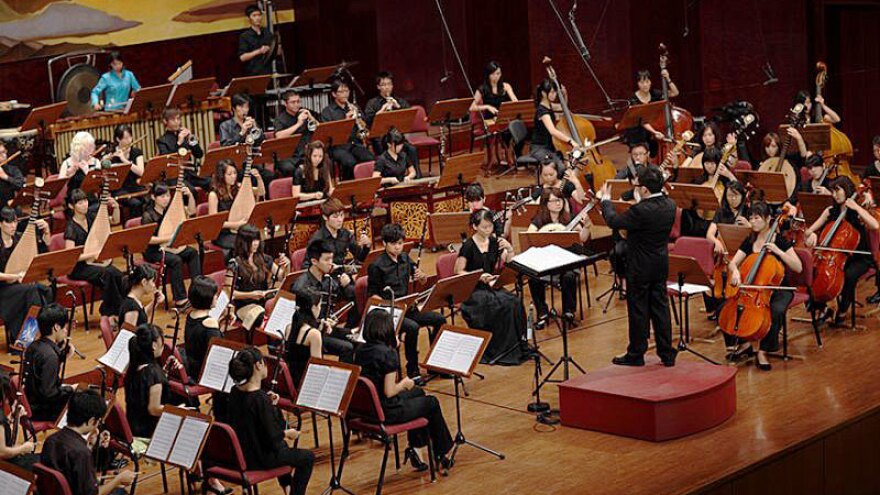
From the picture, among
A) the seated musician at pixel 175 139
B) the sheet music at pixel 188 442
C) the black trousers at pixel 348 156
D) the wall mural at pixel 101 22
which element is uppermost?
the wall mural at pixel 101 22

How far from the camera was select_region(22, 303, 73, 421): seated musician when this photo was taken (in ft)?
25.5

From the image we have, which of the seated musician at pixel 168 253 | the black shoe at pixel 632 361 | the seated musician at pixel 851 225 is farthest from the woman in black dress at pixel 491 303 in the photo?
the seated musician at pixel 168 253

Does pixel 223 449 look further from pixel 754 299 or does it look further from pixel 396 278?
pixel 754 299

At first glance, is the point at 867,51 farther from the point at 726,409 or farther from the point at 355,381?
the point at 355,381

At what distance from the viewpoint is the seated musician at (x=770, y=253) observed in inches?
363

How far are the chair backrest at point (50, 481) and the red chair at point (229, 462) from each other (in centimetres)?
74

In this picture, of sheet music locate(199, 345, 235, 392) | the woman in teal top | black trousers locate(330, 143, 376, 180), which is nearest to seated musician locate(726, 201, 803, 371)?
sheet music locate(199, 345, 235, 392)

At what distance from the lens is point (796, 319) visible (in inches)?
406

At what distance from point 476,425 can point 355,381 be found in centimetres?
164

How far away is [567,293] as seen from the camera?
1023 centimetres

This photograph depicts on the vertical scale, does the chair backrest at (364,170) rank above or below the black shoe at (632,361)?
above

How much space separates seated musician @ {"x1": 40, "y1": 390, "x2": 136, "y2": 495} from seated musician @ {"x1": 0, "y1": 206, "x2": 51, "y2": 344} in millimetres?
3377

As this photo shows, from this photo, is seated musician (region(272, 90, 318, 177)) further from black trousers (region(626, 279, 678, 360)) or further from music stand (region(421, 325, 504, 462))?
music stand (region(421, 325, 504, 462))

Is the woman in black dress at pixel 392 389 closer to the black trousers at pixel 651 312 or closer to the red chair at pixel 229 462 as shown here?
the red chair at pixel 229 462
